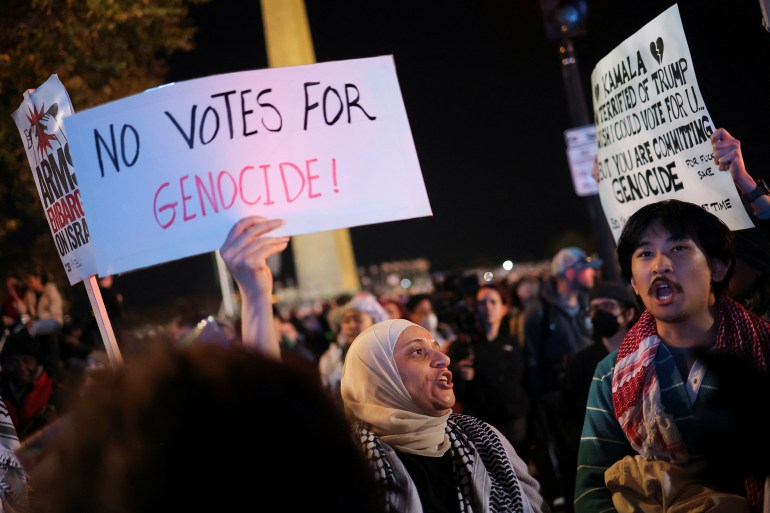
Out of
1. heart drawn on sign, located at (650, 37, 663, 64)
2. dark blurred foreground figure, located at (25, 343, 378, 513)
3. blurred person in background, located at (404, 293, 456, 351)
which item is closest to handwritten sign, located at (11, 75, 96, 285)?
heart drawn on sign, located at (650, 37, 663, 64)

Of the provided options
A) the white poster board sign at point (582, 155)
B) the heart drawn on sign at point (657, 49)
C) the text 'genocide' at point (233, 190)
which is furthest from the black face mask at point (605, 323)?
the white poster board sign at point (582, 155)

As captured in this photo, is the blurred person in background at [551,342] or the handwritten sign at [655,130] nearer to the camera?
the handwritten sign at [655,130]

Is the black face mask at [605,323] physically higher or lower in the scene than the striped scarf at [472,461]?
higher

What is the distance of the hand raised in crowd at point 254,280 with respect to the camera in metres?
3.36

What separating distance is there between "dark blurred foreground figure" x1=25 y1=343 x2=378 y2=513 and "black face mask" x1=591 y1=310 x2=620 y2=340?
431cm

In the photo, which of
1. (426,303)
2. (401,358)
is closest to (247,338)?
(401,358)

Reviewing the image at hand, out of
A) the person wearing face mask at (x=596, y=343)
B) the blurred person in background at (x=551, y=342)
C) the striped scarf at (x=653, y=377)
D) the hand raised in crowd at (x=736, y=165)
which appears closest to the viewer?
the striped scarf at (x=653, y=377)

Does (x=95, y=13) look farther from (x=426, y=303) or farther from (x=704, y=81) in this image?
(x=704, y=81)

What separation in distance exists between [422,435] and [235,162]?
134 cm

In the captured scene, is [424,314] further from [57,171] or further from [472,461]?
[472,461]

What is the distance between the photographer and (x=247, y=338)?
3328mm

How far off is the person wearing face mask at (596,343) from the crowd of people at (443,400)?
0.01 m

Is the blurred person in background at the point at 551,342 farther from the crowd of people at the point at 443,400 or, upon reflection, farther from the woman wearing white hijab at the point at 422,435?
the woman wearing white hijab at the point at 422,435

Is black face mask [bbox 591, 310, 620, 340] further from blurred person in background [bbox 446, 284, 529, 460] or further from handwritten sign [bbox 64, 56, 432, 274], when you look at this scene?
handwritten sign [bbox 64, 56, 432, 274]
